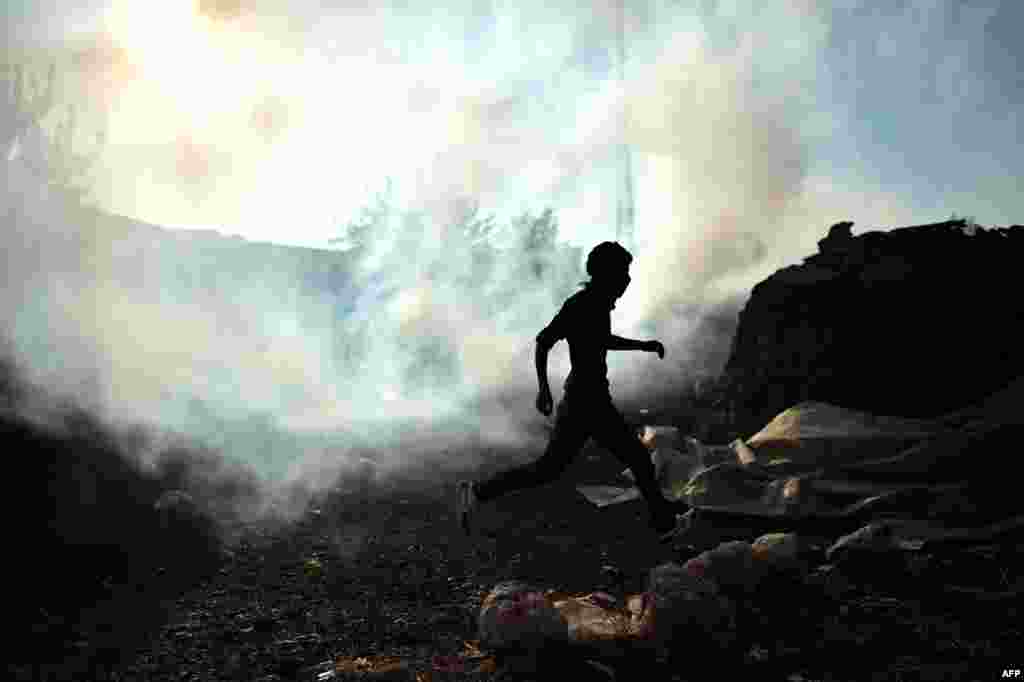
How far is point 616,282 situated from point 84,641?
3.34 metres

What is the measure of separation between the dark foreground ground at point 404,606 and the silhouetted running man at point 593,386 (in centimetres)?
65

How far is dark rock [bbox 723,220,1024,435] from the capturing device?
751 centimetres

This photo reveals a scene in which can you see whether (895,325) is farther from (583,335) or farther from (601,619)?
(601,619)

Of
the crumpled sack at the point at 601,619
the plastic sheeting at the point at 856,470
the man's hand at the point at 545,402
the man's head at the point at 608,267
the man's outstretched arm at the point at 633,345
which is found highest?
the man's head at the point at 608,267

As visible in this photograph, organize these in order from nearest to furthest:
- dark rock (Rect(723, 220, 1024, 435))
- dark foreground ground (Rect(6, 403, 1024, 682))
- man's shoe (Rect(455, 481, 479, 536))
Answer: dark foreground ground (Rect(6, 403, 1024, 682)), man's shoe (Rect(455, 481, 479, 536)), dark rock (Rect(723, 220, 1024, 435))

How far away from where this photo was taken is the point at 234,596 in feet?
13.7

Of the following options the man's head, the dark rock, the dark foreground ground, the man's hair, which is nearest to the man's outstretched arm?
the man's head

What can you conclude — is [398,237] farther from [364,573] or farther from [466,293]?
[364,573]

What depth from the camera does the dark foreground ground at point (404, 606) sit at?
3.11m

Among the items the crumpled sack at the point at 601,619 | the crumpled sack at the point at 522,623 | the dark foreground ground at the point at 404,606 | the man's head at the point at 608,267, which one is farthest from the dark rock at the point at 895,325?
the crumpled sack at the point at 522,623

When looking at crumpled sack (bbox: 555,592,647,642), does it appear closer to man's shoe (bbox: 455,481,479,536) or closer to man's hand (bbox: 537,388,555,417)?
man's hand (bbox: 537,388,555,417)

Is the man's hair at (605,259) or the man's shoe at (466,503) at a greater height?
the man's hair at (605,259)

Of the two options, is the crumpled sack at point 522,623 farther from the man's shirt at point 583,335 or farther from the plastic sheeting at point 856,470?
the plastic sheeting at point 856,470

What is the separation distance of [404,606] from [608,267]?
2.26 meters
